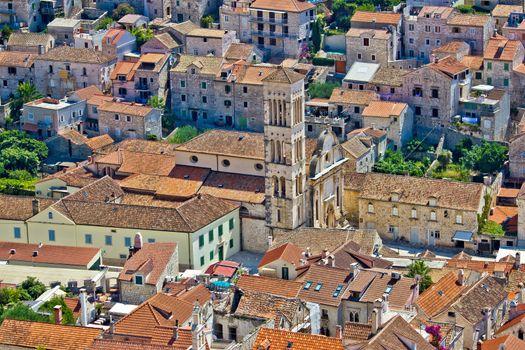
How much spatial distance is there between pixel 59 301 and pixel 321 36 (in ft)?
173

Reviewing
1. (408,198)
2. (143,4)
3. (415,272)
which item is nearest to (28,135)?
(143,4)

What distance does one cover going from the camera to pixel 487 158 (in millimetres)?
132750

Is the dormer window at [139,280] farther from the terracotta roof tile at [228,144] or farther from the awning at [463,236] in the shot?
the awning at [463,236]

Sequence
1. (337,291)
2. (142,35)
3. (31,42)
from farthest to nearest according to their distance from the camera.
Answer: (31,42) < (142,35) < (337,291)

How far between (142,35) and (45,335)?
60004mm

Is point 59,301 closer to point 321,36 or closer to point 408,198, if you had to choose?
point 408,198

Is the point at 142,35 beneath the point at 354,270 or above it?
above

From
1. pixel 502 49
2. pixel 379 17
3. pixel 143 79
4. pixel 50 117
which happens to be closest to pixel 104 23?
pixel 143 79

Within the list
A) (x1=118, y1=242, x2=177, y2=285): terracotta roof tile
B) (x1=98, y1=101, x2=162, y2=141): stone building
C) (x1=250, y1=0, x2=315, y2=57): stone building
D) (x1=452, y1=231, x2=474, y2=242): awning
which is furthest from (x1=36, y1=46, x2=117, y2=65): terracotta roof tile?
(x1=452, y1=231, x2=474, y2=242): awning

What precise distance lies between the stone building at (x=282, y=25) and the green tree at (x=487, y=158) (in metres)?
22.0

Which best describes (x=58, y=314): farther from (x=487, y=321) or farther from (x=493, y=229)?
(x=493, y=229)

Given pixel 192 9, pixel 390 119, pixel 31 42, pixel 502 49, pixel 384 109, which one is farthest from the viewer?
pixel 192 9

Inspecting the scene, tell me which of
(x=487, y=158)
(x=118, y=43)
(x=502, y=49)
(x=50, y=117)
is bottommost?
(x=487, y=158)

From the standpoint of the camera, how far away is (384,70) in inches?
5581
